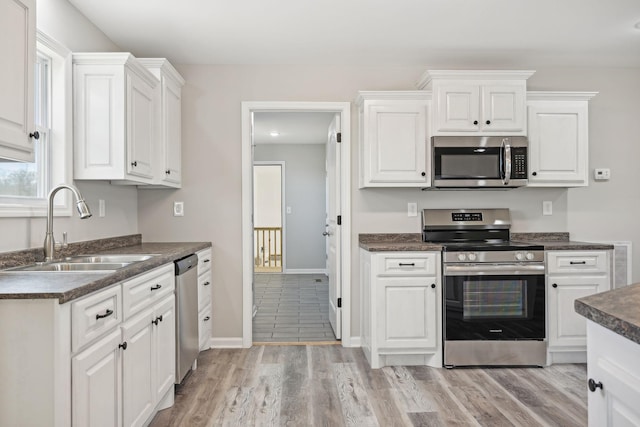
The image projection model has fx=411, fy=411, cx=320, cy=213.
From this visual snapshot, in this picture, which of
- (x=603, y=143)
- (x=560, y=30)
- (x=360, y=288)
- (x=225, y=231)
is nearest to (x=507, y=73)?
(x=560, y=30)

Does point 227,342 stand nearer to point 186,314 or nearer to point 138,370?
point 186,314

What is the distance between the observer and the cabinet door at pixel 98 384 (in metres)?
1.45

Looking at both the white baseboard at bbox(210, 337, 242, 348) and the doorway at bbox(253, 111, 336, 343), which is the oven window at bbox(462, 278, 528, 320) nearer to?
the white baseboard at bbox(210, 337, 242, 348)

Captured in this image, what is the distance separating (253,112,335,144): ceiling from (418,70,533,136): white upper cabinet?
181 cm

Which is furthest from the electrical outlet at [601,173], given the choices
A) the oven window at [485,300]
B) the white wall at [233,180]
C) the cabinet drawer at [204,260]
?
the cabinet drawer at [204,260]

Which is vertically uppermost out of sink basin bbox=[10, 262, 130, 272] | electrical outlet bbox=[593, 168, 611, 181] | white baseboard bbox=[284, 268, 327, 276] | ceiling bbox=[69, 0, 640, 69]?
ceiling bbox=[69, 0, 640, 69]

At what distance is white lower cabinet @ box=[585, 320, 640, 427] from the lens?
37.3 inches

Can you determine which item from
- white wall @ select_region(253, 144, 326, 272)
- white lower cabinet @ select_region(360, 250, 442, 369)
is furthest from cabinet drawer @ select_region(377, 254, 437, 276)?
white wall @ select_region(253, 144, 326, 272)

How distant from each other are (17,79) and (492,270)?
118 inches

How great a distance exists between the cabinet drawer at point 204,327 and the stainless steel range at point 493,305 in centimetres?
186

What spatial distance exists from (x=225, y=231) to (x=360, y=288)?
1.29 metres

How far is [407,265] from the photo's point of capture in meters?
3.09

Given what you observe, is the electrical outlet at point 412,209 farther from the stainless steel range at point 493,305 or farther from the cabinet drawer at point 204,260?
the cabinet drawer at point 204,260

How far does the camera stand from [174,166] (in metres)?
3.38
